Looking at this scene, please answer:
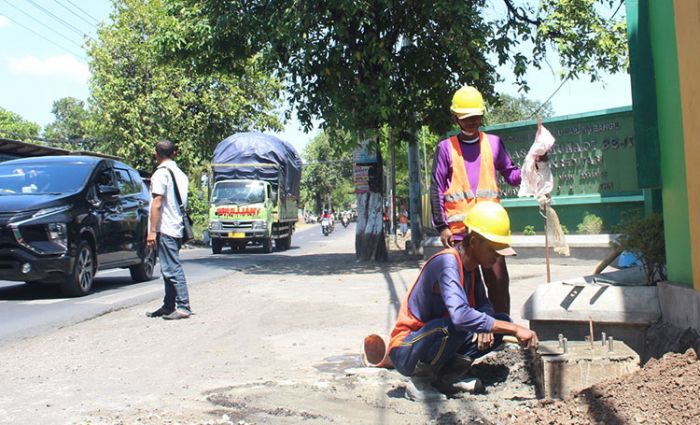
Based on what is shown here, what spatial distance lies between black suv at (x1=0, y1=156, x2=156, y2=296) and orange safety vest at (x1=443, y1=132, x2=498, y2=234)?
6095 mm

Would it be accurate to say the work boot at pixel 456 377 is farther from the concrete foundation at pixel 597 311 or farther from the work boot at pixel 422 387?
the concrete foundation at pixel 597 311

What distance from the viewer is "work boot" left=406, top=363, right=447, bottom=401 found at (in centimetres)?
452

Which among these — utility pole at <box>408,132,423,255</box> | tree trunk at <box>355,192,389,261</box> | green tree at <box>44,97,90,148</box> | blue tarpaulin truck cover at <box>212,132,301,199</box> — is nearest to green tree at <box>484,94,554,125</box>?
blue tarpaulin truck cover at <box>212,132,301,199</box>

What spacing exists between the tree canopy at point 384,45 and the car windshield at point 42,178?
456 cm

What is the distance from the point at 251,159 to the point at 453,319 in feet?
70.3

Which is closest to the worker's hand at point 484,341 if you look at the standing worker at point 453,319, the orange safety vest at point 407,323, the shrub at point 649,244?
the standing worker at point 453,319

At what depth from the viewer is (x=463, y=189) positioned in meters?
5.51

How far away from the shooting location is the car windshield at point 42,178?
10.3m

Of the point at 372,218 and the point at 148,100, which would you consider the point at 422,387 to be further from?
the point at 148,100

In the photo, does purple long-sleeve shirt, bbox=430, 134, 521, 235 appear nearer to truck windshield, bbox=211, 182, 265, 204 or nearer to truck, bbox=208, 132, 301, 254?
truck, bbox=208, 132, 301, 254

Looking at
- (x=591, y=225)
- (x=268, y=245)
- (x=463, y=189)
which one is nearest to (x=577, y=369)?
(x=463, y=189)

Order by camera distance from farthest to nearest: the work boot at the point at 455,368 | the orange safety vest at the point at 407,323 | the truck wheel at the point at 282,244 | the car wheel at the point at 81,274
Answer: the truck wheel at the point at 282,244 < the car wheel at the point at 81,274 < the work boot at the point at 455,368 < the orange safety vest at the point at 407,323

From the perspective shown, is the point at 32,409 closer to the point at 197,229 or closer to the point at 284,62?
the point at 284,62

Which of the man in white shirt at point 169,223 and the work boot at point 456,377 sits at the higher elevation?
the man in white shirt at point 169,223
